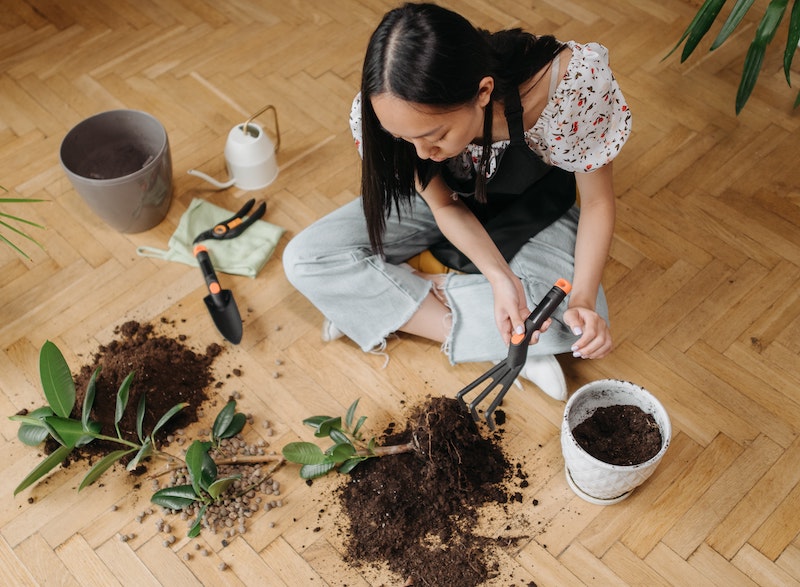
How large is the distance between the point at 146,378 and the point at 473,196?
2.31 ft

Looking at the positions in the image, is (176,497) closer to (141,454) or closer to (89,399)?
(141,454)

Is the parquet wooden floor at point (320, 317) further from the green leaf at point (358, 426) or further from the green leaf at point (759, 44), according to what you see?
the green leaf at point (759, 44)

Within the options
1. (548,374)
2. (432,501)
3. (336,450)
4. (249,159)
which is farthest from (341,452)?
(249,159)

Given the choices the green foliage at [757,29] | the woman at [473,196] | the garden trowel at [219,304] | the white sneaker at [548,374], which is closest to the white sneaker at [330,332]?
the woman at [473,196]

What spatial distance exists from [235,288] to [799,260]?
3.93ft

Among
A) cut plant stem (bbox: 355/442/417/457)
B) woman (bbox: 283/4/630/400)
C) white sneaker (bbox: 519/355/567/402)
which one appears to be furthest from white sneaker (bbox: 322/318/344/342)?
white sneaker (bbox: 519/355/567/402)

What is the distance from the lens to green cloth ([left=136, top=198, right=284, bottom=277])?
5.89 ft

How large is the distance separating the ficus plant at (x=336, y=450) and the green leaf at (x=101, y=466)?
29 centimetres

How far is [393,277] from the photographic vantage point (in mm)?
1602

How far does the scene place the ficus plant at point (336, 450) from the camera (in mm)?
1426

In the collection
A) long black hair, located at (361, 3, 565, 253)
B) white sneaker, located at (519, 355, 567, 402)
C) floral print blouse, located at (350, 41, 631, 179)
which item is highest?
long black hair, located at (361, 3, 565, 253)

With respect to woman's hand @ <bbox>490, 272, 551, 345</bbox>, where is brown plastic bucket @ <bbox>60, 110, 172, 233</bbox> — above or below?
below

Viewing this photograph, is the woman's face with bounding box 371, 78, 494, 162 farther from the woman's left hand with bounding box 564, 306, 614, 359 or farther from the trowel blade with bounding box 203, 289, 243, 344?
the trowel blade with bounding box 203, 289, 243, 344

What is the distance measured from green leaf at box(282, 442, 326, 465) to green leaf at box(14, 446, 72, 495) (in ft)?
1.28
